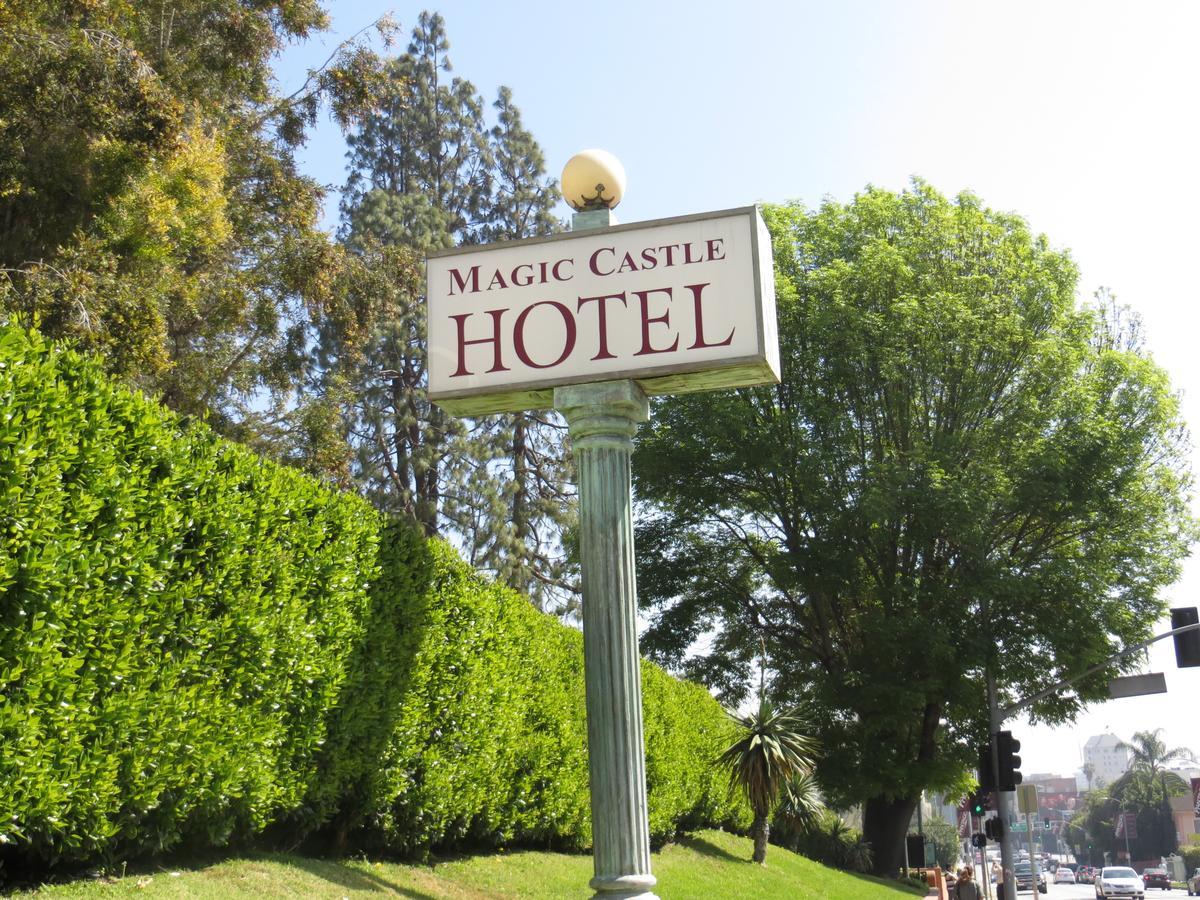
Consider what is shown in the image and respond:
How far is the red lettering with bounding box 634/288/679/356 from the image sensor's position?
34.6 ft

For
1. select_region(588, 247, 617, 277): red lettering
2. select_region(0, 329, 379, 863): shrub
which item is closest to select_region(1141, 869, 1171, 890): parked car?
select_region(588, 247, 617, 277): red lettering

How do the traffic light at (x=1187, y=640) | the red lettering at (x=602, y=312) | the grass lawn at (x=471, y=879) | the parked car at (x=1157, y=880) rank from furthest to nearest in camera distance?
the parked car at (x=1157, y=880)
the traffic light at (x=1187, y=640)
the red lettering at (x=602, y=312)
the grass lawn at (x=471, y=879)

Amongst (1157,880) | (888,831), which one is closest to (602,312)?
(888,831)

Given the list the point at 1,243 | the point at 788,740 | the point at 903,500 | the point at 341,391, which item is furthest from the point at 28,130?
the point at 903,500

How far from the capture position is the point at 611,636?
Answer: 999cm

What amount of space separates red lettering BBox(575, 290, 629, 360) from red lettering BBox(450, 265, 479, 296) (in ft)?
3.62

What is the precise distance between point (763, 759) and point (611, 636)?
43.5 ft

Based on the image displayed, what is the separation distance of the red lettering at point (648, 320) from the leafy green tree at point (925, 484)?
16171mm

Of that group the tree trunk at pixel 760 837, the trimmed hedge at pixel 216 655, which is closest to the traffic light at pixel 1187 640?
the tree trunk at pixel 760 837

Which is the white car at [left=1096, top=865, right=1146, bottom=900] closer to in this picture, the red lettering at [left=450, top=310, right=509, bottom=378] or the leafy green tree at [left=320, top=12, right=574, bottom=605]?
the leafy green tree at [left=320, top=12, right=574, bottom=605]

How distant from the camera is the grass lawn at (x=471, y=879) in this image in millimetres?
7605

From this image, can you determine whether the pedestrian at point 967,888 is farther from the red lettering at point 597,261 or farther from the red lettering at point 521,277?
the red lettering at point 521,277

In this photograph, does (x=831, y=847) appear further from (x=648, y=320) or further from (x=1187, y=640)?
(x=648, y=320)

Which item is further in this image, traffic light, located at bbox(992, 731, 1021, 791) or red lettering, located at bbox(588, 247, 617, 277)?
traffic light, located at bbox(992, 731, 1021, 791)
